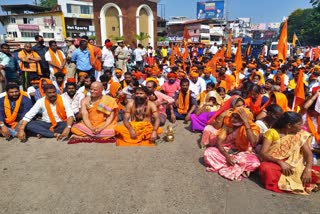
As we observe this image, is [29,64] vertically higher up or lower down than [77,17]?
lower down

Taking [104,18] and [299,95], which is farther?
[104,18]

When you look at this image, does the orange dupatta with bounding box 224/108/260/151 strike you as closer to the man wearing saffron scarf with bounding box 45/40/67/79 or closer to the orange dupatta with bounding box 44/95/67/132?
the orange dupatta with bounding box 44/95/67/132

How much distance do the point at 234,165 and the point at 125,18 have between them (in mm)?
26557

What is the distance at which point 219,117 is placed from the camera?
395 centimetres

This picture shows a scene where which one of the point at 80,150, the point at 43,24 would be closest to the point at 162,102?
the point at 80,150

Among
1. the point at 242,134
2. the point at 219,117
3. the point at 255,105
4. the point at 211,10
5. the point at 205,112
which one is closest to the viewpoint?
the point at 242,134

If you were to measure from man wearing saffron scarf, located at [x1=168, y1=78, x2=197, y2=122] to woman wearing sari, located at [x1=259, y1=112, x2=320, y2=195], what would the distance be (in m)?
2.73

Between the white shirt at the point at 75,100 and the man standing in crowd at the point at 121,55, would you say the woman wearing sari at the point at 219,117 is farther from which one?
the man standing in crowd at the point at 121,55

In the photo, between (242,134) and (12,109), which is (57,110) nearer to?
(12,109)

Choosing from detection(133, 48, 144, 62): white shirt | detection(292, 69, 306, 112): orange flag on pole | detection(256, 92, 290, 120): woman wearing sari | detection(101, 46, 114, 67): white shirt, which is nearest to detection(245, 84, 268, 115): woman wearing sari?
detection(256, 92, 290, 120): woman wearing sari

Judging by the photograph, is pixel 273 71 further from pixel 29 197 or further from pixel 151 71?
pixel 29 197

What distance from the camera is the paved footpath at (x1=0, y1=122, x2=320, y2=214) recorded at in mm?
2797

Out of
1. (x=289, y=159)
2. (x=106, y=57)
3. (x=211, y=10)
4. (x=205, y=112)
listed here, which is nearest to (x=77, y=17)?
(x=211, y=10)

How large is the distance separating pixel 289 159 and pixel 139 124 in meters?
2.35
